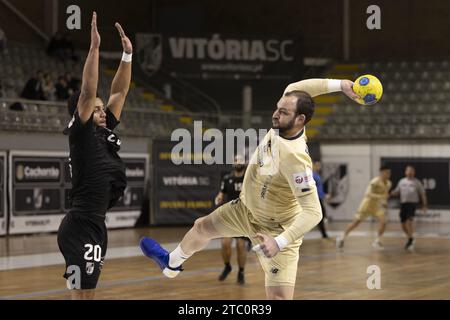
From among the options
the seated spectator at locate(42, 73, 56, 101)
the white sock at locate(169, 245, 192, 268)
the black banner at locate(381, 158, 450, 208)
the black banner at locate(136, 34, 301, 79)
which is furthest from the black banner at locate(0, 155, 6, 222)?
the white sock at locate(169, 245, 192, 268)

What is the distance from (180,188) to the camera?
25547mm

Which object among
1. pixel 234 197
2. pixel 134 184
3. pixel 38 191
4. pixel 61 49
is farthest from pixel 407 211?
pixel 61 49

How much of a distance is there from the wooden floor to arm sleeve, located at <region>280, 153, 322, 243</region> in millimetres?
5509

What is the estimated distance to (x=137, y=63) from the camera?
1060 inches

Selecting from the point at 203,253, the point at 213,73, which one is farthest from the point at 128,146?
the point at 203,253

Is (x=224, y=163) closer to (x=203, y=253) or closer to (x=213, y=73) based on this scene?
(x=213, y=73)

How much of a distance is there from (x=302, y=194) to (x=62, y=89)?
16.3 meters

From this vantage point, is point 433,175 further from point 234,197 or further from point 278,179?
point 278,179

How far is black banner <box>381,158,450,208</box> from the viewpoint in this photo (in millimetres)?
27156

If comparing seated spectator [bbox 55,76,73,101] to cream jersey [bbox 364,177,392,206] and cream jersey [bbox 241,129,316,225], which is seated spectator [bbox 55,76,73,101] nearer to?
cream jersey [bbox 364,177,392,206]

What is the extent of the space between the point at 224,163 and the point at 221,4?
7.33 meters

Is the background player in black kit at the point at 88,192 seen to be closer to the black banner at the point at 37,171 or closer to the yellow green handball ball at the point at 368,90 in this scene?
the yellow green handball ball at the point at 368,90

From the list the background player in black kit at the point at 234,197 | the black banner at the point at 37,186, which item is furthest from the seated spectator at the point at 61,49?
the background player in black kit at the point at 234,197

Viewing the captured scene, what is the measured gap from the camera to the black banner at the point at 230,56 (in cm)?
2775
